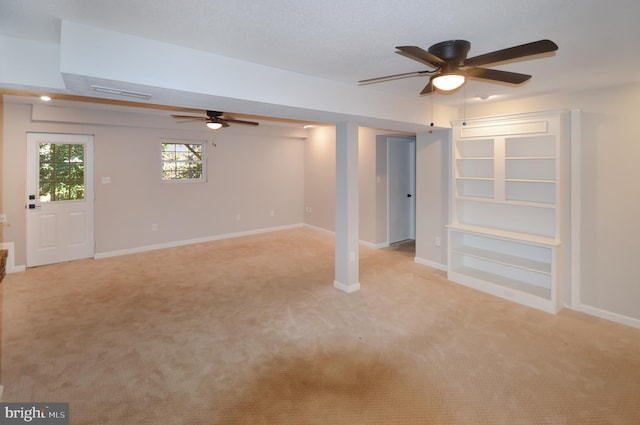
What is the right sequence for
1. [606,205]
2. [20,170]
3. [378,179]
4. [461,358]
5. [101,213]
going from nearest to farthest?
[461,358], [606,205], [20,170], [101,213], [378,179]

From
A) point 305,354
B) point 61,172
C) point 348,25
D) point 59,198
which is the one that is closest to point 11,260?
point 59,198

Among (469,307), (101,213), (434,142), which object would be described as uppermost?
(434,142)

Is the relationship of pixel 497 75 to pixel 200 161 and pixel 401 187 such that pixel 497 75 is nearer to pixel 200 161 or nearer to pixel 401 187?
pixel 401 187

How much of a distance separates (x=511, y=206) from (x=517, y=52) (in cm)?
281

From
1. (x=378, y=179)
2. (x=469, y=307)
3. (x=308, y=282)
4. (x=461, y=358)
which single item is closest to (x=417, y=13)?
(x=461, y=358)

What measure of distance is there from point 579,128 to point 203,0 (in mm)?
3853

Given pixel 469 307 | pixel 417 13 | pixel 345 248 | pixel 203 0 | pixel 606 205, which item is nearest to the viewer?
pixel 203 0

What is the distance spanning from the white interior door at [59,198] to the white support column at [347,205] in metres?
4.29

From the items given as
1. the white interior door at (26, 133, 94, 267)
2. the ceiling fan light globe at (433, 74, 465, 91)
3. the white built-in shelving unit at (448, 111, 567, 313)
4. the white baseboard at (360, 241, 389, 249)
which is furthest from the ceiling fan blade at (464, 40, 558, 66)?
the white interior door at (26, 133, 94, 267)

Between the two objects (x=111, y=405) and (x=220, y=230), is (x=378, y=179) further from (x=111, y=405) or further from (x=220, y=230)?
(x=111, y=405)

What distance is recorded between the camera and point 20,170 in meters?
4.83

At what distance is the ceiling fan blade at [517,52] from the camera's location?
5.77 ft

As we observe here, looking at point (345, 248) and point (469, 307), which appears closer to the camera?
point (469, 307)

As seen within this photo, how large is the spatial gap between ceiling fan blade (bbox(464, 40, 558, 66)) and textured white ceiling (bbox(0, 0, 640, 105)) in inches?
8.1
